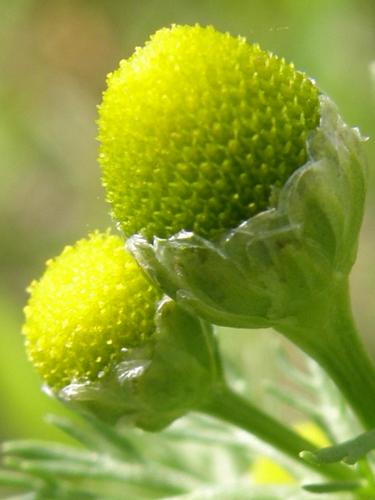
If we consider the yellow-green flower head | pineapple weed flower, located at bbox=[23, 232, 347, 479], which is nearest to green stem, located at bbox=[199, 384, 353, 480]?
pineapple weed flower, located at bbox=[23, 232, 347, 479]

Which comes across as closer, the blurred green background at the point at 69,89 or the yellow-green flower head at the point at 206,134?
the yellow-green flower head at the point at 206,134

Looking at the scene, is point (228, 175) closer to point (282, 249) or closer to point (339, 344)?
point (282, 249)

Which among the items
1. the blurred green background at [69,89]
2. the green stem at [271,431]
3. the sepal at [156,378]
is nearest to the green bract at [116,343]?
the sepal at [156,378]

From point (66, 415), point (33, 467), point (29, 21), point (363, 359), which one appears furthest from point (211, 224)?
point (29, 21)

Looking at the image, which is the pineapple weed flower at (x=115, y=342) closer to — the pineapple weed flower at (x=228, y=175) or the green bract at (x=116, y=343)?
the green bract at (x=116, y=343)

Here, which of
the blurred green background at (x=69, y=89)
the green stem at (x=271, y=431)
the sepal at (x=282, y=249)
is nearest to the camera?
the sepal at (x=282, y=249)

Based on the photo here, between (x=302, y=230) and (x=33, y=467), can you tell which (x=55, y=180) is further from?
(x=302, y=230)

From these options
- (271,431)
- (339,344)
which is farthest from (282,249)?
(271,431)
